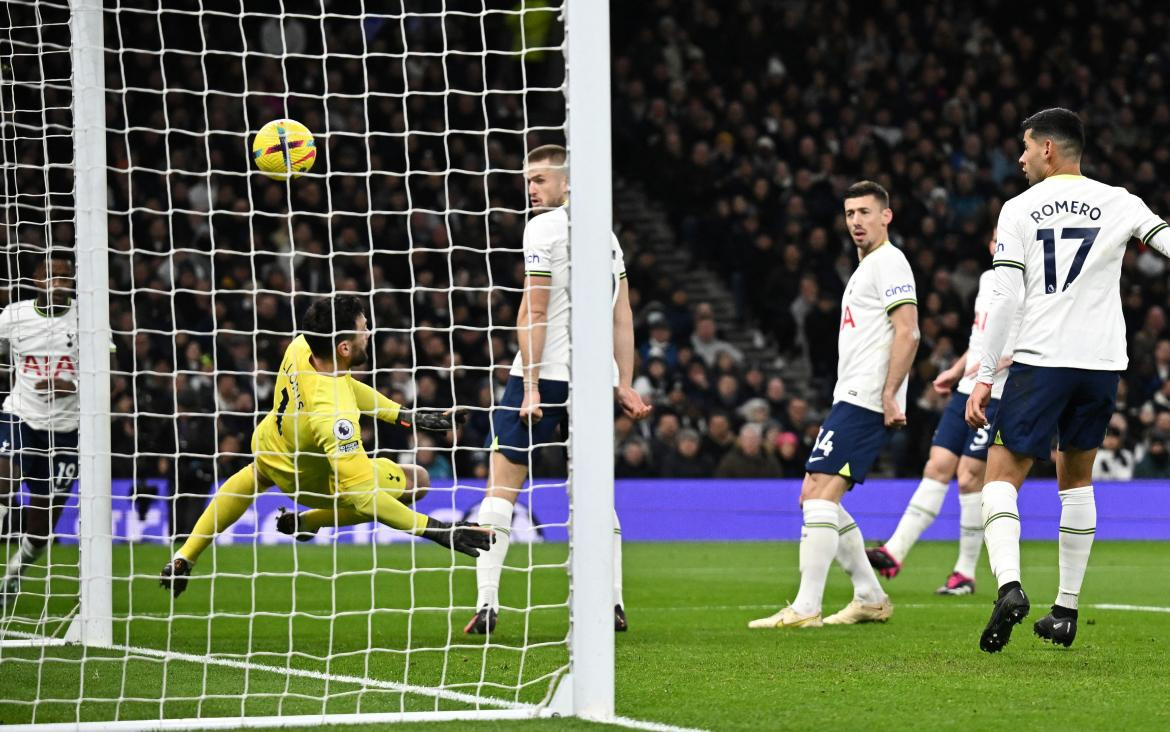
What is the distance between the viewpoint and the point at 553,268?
698cm

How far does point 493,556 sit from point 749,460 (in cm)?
832

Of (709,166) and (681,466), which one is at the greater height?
(709,166)

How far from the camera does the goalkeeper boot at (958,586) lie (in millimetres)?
9414

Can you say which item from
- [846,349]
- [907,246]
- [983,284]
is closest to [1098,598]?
[983,284]

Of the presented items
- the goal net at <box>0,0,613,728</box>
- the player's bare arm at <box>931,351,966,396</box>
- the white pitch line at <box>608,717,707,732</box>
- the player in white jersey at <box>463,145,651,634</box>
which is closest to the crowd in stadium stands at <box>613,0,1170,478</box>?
the goal net at <box>0,0,613,728</box>

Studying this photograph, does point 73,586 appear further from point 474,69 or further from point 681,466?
point 474,69

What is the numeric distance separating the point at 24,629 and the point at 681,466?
8448 millimetres

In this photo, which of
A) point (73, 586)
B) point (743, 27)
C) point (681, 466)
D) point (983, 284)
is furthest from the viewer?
point (743, 27)

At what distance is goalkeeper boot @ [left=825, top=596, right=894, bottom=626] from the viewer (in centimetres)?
767

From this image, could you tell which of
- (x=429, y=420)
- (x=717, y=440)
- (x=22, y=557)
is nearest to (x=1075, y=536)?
(x=429, y=420)

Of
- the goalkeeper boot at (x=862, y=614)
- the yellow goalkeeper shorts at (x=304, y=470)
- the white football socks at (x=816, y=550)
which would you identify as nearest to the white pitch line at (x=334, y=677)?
the yellow goalkeeper shorts at (x=304, y=470)

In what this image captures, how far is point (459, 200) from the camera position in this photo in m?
18.2

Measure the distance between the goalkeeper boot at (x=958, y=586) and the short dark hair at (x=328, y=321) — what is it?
14.0 ft

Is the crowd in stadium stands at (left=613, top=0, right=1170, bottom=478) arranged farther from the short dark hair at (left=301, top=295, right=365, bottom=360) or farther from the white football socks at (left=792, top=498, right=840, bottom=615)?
the short dark hair at (left=301, top=295, right=365, bottom=360)
